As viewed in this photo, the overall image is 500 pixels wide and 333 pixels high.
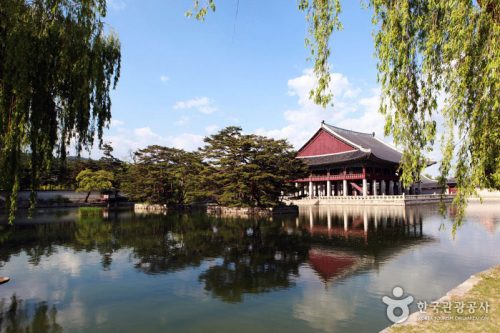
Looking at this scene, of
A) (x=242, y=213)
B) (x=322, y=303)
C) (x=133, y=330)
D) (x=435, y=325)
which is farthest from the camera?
(x=242, y=213)

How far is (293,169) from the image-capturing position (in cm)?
3416

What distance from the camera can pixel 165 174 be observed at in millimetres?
44562

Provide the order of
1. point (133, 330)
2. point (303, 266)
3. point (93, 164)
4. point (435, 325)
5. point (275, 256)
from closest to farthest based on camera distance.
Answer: point (435, 325) → point (133, 330) → point (303, 266) → point (275, 256) → point (93, 164)

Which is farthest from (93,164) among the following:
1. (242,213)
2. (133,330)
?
(133,330)

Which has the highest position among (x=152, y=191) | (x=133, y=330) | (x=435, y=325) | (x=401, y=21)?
(x=401, y=21)

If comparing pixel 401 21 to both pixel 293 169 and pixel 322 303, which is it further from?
pixel 293 169

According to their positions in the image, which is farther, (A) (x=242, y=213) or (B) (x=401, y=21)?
(A) (x=242, y=213)

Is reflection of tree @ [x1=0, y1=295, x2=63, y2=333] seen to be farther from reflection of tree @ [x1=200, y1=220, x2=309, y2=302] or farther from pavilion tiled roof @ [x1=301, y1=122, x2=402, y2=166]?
pavilion tiled roof @ [x1=301, y1=122, x2=402, y2=166]

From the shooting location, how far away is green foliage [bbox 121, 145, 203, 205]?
44.2 meters

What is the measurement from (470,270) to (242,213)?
81.7 feet

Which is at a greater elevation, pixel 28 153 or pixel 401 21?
pixel 401 21

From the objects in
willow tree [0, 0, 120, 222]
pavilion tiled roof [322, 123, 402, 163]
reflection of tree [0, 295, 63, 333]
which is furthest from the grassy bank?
pavilion tiled roof [322, 123, 402, 163]

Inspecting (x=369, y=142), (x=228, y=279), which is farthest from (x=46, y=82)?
(x=369, y=142)

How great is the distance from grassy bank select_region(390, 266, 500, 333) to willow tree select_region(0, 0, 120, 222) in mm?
7677
